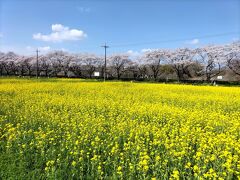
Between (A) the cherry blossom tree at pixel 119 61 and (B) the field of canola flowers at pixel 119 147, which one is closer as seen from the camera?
(B) the field of canola flowers at pixel 119 147

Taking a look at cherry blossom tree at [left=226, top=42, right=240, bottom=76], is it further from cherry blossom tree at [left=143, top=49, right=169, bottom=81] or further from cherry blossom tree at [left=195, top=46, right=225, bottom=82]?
cherry blossom tree at [left=143, top=49, right=169, bottom=81]

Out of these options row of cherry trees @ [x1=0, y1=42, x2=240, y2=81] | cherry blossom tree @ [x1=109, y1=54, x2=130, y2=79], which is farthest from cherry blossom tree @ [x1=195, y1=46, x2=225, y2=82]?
cherry blossom tree @ [x1=109, y1=54, x2=130, y2=79]

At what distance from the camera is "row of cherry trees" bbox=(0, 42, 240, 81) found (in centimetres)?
6294

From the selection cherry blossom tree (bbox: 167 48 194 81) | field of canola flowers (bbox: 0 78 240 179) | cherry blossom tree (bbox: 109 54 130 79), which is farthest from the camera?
cherry blossom tree (bbox: 109 54 130 79)

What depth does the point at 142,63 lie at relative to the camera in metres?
77.1

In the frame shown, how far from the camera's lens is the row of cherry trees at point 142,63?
62938 millimetres

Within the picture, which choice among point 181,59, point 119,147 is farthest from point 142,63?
point 119,147

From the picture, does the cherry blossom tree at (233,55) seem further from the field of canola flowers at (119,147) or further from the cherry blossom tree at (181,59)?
the field of canola flowers at (119,147)

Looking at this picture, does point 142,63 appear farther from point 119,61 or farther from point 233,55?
point 233,55

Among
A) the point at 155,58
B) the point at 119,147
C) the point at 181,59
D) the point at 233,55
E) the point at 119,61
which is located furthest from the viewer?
the point at 119,61

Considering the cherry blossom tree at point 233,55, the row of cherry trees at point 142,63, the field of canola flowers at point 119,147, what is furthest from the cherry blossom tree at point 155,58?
the field of canola flowers at point 119,147

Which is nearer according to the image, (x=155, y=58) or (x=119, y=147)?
(x=119, y=147)

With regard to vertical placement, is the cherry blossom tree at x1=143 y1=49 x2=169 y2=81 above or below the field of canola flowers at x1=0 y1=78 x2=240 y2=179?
above

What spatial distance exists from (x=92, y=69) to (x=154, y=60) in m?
19.1
